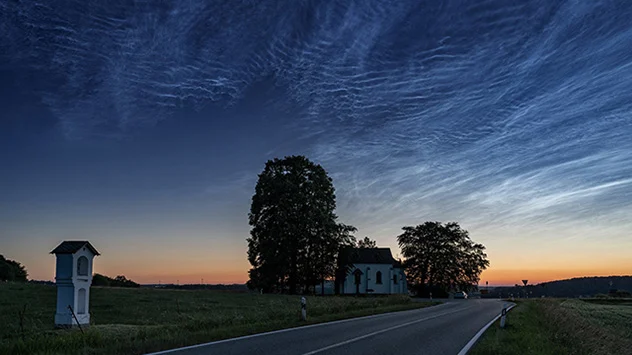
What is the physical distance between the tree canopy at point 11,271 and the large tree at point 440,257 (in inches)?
2471

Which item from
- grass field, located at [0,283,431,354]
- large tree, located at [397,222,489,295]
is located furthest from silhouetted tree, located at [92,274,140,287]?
large tree, located at [397,222,489,295]

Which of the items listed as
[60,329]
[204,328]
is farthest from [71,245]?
[204,328]

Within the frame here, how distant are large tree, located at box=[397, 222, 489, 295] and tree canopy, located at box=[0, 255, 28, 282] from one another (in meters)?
62.8

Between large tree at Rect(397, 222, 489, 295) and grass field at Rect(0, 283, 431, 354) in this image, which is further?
large tree at Rect(397, 222, 489, 295)

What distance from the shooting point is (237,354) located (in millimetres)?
10516

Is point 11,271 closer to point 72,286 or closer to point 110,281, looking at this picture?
point 110,281

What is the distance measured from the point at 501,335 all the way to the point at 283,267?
38.4 meters

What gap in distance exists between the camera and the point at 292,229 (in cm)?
5362

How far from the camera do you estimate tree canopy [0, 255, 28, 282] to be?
81.1 meters

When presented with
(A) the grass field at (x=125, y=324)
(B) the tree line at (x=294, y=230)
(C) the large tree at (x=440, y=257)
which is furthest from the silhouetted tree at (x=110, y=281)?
(C) the large tree at (x=440, y=257)

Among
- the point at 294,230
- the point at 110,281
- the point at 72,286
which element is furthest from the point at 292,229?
the point at 72,286

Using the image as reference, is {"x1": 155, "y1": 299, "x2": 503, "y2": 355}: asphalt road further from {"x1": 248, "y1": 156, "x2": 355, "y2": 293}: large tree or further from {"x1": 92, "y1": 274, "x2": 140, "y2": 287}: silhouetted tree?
{"x1": 92, "y1": 274, "x2": 140, "y2": 287}: silhouetted tree

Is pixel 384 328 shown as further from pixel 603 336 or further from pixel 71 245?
pixel 71 245

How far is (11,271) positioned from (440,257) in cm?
6924
